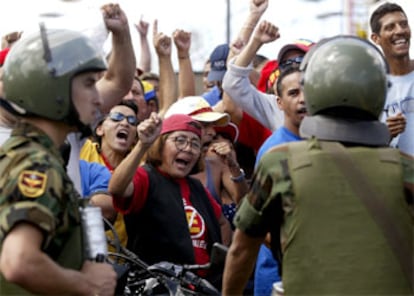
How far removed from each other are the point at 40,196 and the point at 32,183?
57 mm

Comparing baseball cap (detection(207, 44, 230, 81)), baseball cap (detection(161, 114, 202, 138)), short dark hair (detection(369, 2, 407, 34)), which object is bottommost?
baseball cap (detection(207, 44, 230, 81))

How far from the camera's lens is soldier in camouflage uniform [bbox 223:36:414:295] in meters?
3.70

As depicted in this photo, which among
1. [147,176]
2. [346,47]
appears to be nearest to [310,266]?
[346,47]

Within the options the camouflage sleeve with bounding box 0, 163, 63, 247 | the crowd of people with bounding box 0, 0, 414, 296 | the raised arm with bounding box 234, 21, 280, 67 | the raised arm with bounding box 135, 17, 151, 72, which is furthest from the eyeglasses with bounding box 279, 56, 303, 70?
the raised arm with bounding box 135, 17, 151, 72

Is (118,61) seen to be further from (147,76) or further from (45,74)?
(147,76)

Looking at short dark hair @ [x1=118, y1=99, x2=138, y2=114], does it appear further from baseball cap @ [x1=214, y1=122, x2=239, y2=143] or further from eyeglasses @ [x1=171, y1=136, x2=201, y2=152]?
eyeglasses @ [x1=171, y1=136, x2=201, y2=152]

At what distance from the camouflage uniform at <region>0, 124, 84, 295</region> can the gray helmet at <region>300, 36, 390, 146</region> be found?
100 cm

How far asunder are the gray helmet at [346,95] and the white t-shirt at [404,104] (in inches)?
94.8

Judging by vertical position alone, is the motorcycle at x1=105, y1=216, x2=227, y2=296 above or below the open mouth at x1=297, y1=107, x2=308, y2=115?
below

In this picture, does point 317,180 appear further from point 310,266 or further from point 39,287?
point 39,287

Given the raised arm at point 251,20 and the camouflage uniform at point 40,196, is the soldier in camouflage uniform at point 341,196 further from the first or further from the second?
the raised arm at point 251,20

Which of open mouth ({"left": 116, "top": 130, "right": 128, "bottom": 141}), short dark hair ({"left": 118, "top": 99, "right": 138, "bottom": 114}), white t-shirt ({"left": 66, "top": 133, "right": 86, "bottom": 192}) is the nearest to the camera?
white t-shirt ({"left": 66, "top": 133, "right": 86, "bottom": 192})

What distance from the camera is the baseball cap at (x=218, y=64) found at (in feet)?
28.5

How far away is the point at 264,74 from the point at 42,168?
444 cm
